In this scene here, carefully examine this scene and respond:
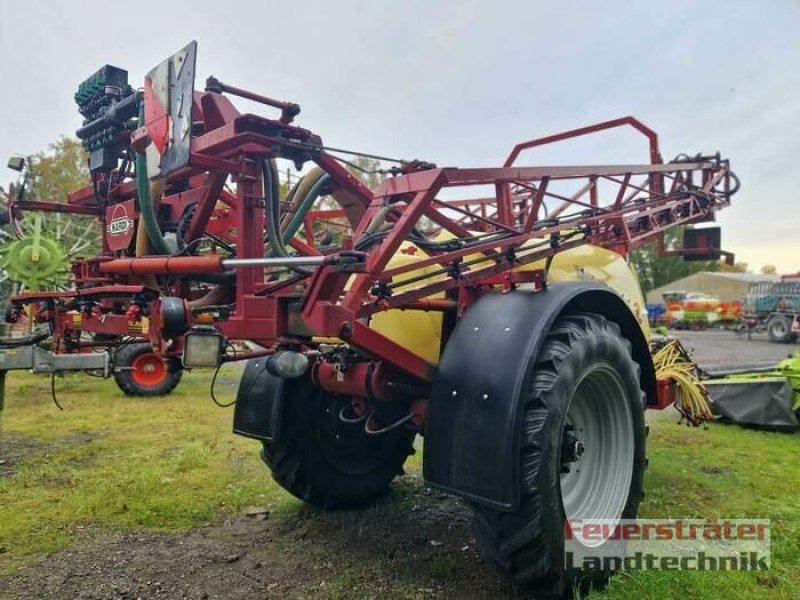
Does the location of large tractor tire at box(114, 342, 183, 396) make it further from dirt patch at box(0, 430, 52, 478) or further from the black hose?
the black hose

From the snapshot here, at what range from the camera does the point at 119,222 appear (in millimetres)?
3568

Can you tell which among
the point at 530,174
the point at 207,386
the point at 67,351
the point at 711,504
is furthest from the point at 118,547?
the point at 207,386

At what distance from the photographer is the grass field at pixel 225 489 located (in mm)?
3094

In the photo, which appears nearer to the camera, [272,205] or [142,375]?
[272,205]

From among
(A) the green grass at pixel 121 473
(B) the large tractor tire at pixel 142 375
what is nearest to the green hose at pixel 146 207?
(A) the green grass at pixel 121 473

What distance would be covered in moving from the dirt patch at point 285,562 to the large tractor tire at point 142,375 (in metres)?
5.35

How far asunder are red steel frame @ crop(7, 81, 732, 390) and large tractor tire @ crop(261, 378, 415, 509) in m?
0.99

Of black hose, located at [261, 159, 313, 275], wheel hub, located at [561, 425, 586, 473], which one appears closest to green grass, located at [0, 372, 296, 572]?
black hose, located at [261, 159, 313, 275]

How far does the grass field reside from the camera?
3.09 m

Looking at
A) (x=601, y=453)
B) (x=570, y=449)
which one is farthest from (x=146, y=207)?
(x=601, y=453)

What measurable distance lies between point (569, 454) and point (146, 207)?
229 cm

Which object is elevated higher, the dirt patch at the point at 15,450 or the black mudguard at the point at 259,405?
the black mudguard at the point at 259,405

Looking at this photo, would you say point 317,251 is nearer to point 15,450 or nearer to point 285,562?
point 285,562

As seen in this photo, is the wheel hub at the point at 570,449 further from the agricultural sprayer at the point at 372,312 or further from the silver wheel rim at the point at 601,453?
the silver wheel rim at the point at 601,453
